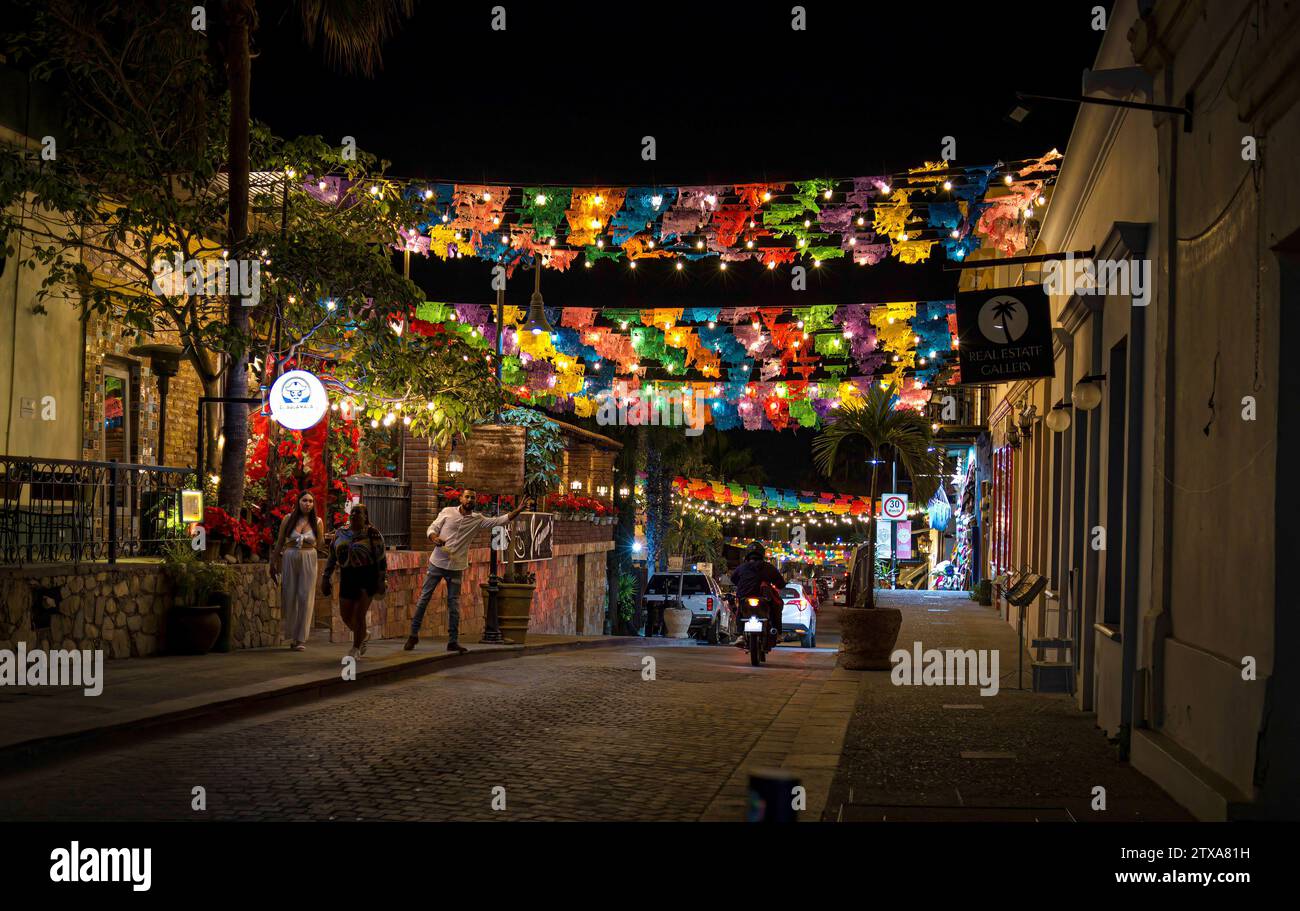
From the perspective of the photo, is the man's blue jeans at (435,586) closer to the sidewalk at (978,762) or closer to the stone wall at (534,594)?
the stone wall at (534,594)

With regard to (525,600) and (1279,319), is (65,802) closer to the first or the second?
(1279,319)

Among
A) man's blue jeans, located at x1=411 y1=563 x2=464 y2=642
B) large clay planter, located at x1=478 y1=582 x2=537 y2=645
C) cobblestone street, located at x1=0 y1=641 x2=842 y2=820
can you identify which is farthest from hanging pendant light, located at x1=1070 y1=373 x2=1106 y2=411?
large clay planter, located at x1=478 y1=582 x2=537 y2=645

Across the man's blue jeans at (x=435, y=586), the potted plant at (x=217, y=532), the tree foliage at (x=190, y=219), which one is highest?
the tree foliage at (x=190, y=219)

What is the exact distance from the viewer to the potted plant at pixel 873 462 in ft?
53.1

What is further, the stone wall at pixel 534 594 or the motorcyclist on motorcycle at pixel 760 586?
the stone wall at pixel 534 594

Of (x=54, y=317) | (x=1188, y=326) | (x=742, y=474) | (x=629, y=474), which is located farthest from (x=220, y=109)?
(x=742, y=474)

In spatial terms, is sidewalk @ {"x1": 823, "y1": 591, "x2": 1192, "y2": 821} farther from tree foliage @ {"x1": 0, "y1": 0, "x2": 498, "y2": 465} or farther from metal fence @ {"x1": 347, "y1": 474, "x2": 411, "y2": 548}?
metal fence @ {"x1": 347, "y1": 474, "x2": 411, "y2": 548}

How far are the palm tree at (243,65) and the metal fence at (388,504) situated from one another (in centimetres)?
390

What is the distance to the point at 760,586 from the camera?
64.7ft

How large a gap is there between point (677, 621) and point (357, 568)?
22.0m

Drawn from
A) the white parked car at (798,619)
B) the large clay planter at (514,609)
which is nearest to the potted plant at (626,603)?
the white parked car at (798,619)

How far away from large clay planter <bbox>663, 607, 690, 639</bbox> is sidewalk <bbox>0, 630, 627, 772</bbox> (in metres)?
18.7

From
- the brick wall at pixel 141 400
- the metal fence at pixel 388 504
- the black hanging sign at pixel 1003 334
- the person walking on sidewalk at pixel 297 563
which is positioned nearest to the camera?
the black hanging sign at pixel 1003 334

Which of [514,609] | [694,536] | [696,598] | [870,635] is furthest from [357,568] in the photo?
[694,536]
